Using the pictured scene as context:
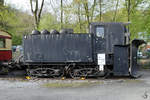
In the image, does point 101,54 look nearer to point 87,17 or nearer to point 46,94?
point 46,94

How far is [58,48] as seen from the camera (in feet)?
32.3

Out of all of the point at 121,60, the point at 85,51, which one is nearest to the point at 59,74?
the point at 85,51

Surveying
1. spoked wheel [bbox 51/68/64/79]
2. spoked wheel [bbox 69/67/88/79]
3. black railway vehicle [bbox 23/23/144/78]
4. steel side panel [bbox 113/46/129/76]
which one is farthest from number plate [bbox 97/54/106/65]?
spoked wheel [bbox 51/68/64/79]

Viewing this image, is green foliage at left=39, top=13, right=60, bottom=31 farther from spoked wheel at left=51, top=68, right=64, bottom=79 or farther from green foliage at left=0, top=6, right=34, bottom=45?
spoked wheel at left=51, top=68, right=64, bottom=79

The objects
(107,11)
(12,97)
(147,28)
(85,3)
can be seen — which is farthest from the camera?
(107,11)

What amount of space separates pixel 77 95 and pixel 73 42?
3779mm

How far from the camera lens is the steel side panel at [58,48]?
9719 mm

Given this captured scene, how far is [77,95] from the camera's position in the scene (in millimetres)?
6824

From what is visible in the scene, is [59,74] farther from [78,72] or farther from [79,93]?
[79,93]

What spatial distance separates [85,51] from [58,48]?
64.3 inches

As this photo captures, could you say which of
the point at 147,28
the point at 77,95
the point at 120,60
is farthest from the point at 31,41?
the point at 147,28

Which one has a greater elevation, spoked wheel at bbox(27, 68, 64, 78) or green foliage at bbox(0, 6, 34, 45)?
green foliage at bbox(0, 6, 34, 45)

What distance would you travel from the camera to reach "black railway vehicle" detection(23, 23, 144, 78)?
9.70 m

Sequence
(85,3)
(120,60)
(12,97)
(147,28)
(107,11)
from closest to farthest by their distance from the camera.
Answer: (12,97) < (120,60) < (147,28) < (85,3) < (107,11)
